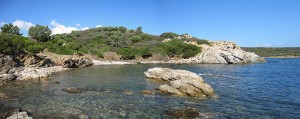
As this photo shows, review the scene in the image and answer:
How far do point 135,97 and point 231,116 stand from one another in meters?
11.8

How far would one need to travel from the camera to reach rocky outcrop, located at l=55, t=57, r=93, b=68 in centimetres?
6594

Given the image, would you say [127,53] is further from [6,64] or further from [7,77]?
[7,77]

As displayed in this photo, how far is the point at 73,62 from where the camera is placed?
68875 millimetres

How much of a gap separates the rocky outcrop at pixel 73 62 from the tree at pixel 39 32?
92.6 feet

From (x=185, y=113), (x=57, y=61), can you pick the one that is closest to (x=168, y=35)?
(x=57, y=61)

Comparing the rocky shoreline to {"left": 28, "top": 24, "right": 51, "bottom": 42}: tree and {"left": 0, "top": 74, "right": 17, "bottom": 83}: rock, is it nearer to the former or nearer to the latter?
{"left": 0, "top": 74, "right": 17, "bottom": 83}: rock

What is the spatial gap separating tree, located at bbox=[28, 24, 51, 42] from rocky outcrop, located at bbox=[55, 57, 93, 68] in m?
28.2

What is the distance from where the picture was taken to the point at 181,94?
31.5 meters

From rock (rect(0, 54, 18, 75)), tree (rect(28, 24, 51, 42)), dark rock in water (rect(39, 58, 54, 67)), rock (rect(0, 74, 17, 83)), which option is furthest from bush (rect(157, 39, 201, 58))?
rock (rect(0, 74, 17, 83))

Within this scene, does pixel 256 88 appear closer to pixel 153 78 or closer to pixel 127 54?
pixel 153 78

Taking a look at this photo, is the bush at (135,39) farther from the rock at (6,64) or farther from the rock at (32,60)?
the rock at (6,64)

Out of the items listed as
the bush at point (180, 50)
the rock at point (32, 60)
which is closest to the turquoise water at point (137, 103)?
the rock at point (32, 60)

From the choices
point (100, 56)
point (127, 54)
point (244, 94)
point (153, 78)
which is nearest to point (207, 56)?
point (127, 54)

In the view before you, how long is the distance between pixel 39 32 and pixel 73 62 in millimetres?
33379
